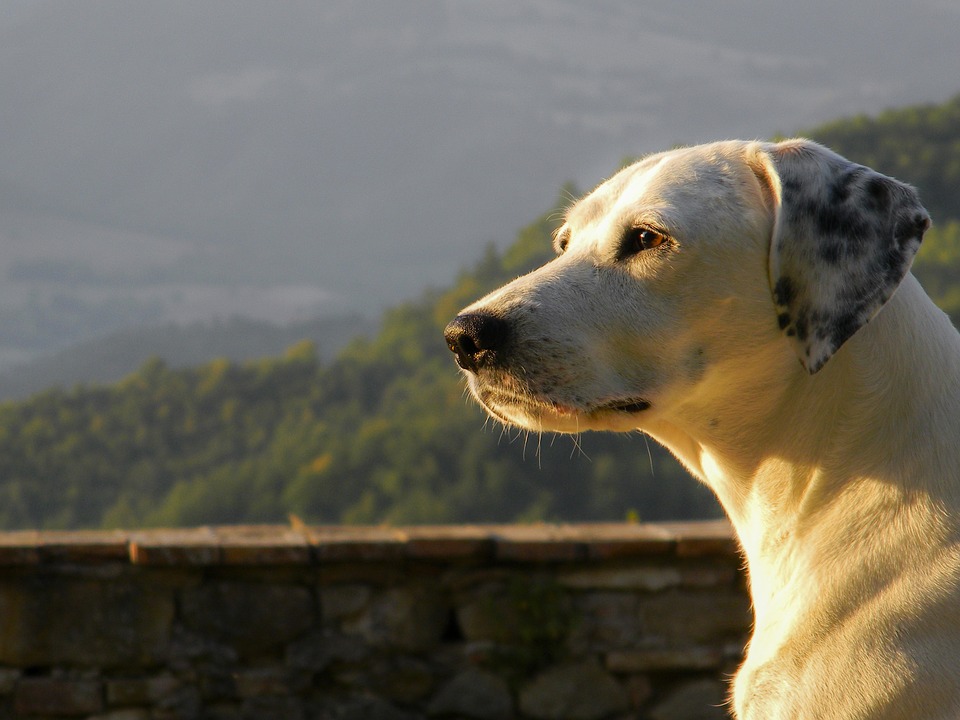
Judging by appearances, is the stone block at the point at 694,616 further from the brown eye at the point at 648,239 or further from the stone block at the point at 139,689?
the brown eye at the point at 648,239

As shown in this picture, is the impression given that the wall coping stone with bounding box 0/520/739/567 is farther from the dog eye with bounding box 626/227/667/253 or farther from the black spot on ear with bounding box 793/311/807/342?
the black spot on ear with bounding box 793/311/807/342

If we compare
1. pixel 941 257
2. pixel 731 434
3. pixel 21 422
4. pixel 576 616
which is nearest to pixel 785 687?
pixel 731 434

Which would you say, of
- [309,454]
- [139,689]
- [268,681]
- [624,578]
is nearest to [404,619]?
[268,681]

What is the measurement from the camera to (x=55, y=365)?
1353 inches

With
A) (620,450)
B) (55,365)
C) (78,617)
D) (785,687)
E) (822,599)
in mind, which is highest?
(55,365)

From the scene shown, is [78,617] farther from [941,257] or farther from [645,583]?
[941,257]

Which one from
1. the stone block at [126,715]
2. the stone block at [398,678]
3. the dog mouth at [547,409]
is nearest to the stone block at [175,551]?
the stone block at [126,715]

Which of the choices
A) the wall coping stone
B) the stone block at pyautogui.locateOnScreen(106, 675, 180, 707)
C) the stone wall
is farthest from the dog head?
the stone block at pyautogui.locateOnScreen(106, 675, 180, 707)

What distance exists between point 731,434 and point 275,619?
2434mm

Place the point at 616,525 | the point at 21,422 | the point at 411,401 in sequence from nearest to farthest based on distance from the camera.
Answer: the point at 616,525
the point at 21,422
the point at 411,401

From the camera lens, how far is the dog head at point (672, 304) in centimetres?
189

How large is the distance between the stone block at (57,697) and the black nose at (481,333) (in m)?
2.59

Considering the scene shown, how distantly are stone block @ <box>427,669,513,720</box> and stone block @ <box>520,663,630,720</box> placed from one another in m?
0.09

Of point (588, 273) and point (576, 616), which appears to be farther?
point (576, 616)
